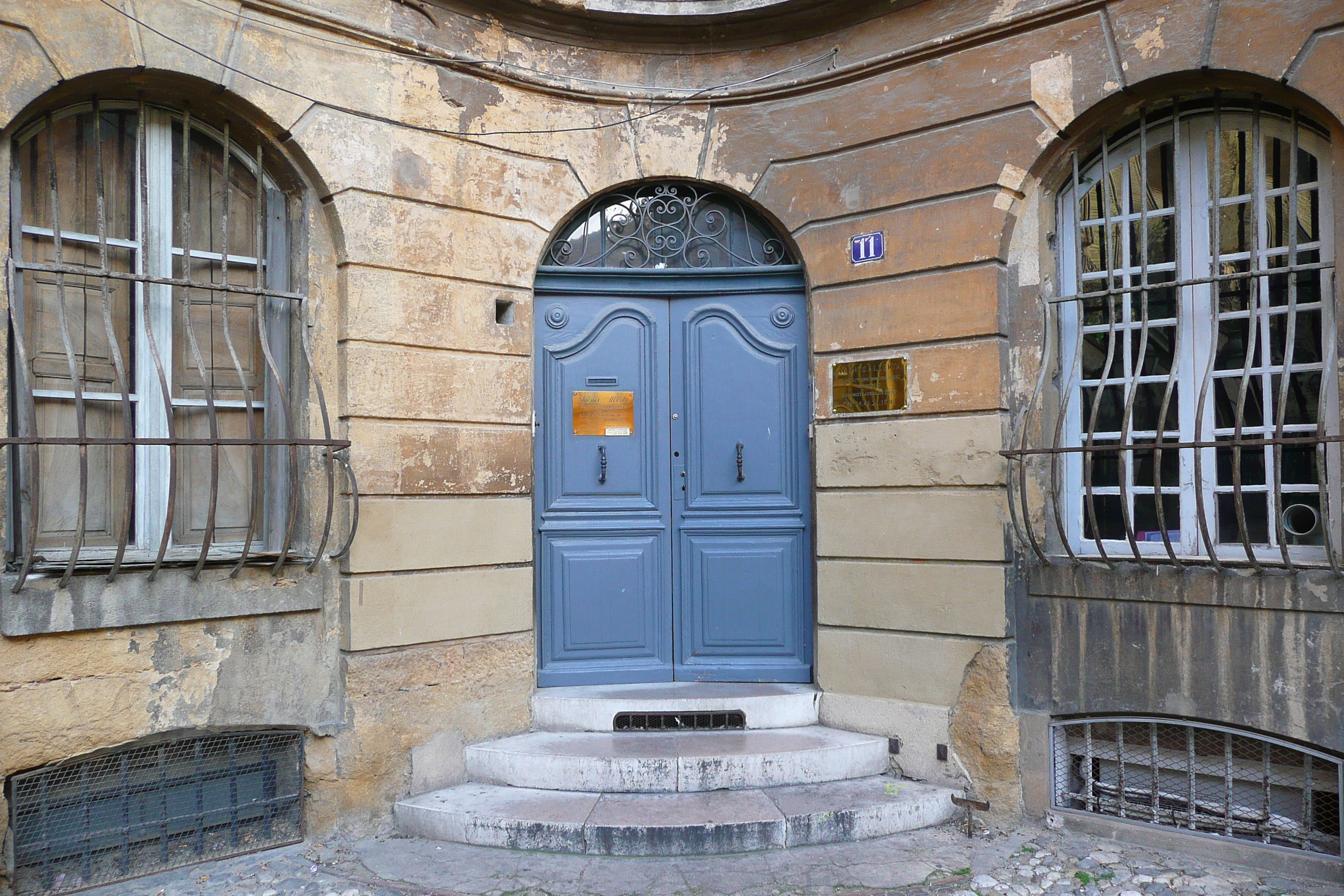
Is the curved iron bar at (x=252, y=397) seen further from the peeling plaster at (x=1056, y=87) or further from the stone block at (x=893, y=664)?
the peeling plaster at (x=1056, y=87)

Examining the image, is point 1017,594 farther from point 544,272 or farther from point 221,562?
point 221,562

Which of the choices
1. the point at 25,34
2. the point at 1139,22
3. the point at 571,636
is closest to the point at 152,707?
the point at 571,636

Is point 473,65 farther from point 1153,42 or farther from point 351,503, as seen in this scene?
point 1153,42

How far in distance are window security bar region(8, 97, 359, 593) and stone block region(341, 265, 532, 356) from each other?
0.28 metres

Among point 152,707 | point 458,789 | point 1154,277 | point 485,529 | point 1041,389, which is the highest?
point 1154,277

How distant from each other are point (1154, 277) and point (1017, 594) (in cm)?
172

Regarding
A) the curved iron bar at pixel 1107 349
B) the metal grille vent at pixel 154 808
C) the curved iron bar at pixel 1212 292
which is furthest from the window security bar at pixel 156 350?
the curved iron bar at pixel 1212 292

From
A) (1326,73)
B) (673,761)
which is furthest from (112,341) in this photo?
(1326,73)

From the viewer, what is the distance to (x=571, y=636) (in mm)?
5348

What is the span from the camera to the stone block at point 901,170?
4629 millimetres

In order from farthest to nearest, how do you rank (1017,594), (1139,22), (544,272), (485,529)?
(544,272)
(485,529)
(1017,594)
(1139,22)

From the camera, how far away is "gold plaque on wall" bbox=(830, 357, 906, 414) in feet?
16.1

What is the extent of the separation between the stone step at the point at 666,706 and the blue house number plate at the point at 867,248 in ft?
8.03

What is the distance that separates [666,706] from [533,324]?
2.30 meters
